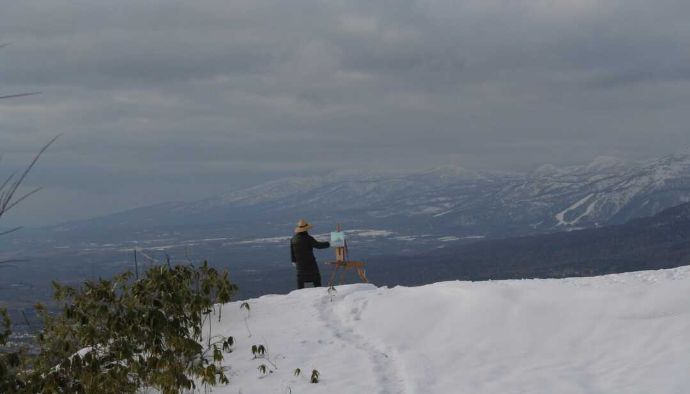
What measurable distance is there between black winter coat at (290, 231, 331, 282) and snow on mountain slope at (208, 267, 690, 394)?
17.8 ft

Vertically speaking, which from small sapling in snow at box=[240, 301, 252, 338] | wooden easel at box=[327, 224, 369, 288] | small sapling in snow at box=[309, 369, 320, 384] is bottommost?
small sapling in snow at box=[309, 369, 320, 384]

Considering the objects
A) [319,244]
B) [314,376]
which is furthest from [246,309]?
[314,376]

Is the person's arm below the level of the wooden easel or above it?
above

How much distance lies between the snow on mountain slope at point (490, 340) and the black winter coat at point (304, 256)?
5429 mm

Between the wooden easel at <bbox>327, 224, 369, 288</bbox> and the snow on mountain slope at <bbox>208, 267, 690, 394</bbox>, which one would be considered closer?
the snow on mountain slope at <bbox>208, 267, 690, 394</bbox>

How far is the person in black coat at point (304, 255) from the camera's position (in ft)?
68.5

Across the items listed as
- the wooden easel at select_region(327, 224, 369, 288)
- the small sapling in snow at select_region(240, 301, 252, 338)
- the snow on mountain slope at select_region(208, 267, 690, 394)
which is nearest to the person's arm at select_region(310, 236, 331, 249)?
the wooden easel at select_region(327, 224, 369, 288)

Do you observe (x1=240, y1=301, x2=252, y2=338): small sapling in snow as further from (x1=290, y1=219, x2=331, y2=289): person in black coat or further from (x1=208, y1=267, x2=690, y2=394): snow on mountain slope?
(x1=290, y1=219, x2=331, y2=289): person in black coat

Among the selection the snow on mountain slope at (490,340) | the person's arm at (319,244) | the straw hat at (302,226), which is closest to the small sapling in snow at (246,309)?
the snow on mountain slope at (490,340)

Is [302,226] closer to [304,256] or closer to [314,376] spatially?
[304,256]

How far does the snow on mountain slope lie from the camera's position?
9797 millimetres

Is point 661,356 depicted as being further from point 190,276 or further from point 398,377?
point 190,276

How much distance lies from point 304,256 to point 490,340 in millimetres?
9886

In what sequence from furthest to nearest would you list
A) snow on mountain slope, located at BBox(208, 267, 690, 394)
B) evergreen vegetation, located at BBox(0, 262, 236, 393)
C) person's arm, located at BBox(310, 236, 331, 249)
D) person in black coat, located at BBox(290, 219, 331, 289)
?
1. person in black coat, located at BBox(290, 219, 331, 289)
2. person's arm, located at BBox(310, 236, 331, 249)
3. evergreen vegetation, located at BBox(0, 262, 236, 393)
4. snow on mountain slope, located at BBox(208, 267, 690, 394)
